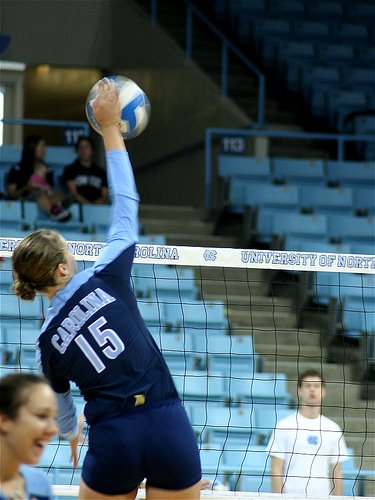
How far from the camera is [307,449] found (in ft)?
20.9

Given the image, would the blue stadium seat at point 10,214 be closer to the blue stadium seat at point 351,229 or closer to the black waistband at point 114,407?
the blue stadium seat at point 351,229

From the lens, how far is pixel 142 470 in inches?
139

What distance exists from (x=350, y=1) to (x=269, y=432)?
979cm

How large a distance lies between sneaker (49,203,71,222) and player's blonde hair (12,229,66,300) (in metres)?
7.14

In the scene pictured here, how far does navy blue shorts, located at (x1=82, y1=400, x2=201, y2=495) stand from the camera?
3.50 metres

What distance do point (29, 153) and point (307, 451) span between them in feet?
18.0

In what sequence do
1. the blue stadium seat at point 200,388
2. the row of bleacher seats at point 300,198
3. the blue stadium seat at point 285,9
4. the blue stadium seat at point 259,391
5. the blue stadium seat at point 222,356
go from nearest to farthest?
the blue stadium seat at point 200,388 → the blue stadium seat at point 259,391 → the blue stadium seat at point 222,356 → the row of bleacher seats at point 300,198 → the blue stadium seat at point 285,9

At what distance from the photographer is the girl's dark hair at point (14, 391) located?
2.78 meters

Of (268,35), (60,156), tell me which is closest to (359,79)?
(268,35)

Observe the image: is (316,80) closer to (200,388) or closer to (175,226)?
(175,226)

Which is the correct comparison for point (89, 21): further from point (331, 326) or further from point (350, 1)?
point (331, 326)

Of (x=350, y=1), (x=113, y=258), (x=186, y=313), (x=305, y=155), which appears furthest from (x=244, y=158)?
(x=113, y=258)

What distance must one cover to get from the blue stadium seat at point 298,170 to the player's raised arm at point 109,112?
8.98 meters

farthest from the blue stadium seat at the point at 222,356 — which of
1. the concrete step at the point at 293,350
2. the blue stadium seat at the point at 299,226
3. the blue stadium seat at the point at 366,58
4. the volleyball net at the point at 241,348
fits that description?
the blue stadium seat at the point at 366,58
